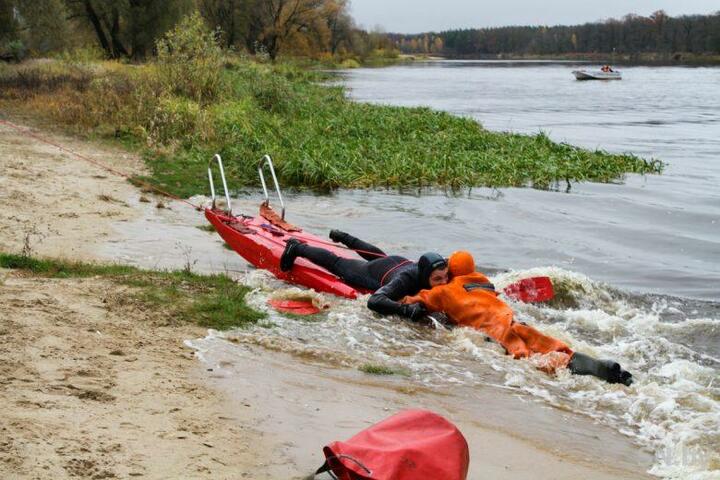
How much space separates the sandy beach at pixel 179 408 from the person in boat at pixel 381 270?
5.27 ft

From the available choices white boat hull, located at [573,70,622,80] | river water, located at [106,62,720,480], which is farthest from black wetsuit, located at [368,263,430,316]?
white boat hull, located at [573,70,622,80]

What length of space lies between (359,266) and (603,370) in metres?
3.33

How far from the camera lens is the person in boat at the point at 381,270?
311 inches

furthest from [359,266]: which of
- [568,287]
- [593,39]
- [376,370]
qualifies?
[593,39]

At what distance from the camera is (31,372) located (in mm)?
5172

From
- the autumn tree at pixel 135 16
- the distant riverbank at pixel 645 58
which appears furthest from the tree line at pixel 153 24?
the distant riverbank at pixel 645 58

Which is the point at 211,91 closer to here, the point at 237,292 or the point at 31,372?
the point at 237,292

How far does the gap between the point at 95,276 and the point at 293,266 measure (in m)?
2.24

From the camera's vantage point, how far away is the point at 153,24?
40.3m

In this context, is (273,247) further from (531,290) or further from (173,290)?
(531,290)

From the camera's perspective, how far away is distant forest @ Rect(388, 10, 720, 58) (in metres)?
117

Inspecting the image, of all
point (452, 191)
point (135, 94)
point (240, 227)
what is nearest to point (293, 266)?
point (240, 227)

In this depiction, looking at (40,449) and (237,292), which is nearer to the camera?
(40,449)

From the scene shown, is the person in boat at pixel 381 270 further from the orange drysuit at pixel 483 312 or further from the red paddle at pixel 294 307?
the red paddle at pixel 294 307
